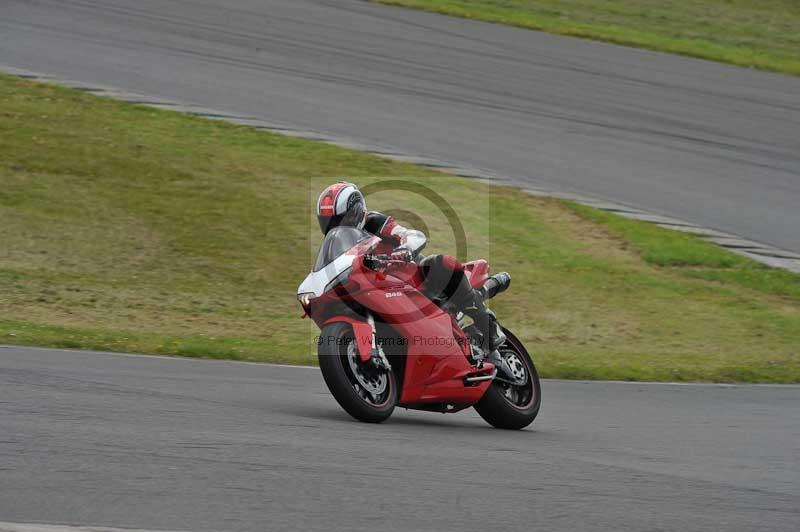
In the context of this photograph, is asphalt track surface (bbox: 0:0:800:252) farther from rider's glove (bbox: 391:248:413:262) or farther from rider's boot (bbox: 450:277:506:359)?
rider's glove (bbox: 391:248:413:262)

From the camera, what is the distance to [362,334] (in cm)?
742

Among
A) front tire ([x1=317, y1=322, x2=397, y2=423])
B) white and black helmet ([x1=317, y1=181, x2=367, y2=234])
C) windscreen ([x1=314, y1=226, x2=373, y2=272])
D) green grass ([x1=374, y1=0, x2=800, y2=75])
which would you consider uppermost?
green grass ([x1=374, y1=0, x2=800, y2=75])

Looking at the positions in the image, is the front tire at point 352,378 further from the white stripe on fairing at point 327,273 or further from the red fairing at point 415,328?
the white stripe on fairing at point 327,273

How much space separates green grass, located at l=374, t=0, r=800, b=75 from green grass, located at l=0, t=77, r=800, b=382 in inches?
345

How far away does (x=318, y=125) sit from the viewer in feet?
65.0

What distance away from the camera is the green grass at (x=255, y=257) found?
12383 millimetres

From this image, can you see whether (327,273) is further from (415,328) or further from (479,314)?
(479,314)

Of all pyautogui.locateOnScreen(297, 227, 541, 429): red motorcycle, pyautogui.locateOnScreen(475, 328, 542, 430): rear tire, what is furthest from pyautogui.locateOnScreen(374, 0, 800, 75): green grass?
pyautogui.locateOnScreen(297, 227, 541, 429): red motorcycle

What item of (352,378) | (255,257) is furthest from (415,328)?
(255,257)

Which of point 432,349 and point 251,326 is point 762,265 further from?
point 432,349

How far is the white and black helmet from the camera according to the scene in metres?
7.84

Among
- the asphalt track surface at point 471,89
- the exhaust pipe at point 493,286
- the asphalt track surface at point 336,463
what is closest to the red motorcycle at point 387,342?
the asphalt track surface at point 336,463

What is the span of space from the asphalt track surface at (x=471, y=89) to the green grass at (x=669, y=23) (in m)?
0.73

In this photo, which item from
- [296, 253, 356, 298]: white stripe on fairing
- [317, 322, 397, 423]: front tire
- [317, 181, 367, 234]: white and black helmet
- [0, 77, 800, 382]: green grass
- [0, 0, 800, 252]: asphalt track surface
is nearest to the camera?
[317, 322, 397, 423]: front tire
